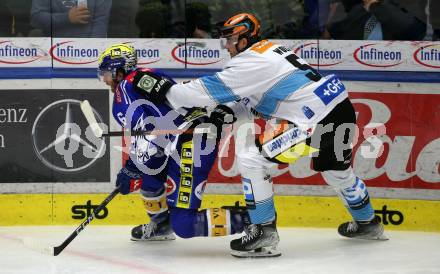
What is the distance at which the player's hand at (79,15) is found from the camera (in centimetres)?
659

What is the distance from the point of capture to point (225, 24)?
541cm

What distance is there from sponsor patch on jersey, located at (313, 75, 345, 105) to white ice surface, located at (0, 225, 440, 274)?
A: 876mm

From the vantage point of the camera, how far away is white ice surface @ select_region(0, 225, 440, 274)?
5.20m

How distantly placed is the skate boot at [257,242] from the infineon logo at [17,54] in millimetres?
1984

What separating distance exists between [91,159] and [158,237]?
2.84 ft

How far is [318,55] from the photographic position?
21.4 feet

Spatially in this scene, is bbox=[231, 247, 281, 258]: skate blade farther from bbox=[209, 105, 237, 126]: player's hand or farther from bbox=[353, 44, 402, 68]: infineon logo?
bbox=[353, 44, 402, 68]: infineon logo

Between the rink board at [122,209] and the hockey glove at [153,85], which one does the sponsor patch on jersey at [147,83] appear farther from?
Answer: the rink board at [122,209]

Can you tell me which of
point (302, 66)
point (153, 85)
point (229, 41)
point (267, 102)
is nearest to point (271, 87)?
point (267, 102)

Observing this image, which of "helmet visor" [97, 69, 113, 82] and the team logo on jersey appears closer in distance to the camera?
"helmet visor" [97, 69, 113, 82]

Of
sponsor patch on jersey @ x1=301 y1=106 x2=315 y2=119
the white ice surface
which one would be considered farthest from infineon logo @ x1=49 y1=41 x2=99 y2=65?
sponsor patch on jersey @ x1=301 y1=106 x2=315 y2=119

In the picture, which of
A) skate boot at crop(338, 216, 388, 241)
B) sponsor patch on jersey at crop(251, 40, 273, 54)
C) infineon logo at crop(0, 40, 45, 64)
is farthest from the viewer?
infineon logo at crop(0, 40, 45, 64)

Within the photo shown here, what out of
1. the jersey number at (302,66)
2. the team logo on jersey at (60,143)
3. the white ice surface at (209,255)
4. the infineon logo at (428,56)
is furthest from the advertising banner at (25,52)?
the infineon logo at (428,56)

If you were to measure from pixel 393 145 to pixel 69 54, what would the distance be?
7.13 ft
